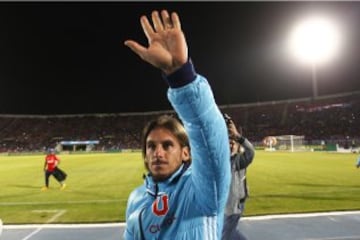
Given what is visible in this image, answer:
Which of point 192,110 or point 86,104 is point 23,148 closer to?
point 86,104

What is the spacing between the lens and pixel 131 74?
239 feet

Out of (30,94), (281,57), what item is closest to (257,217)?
(281,57)

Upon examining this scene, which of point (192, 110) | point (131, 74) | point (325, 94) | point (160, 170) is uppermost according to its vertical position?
point (131, 74)

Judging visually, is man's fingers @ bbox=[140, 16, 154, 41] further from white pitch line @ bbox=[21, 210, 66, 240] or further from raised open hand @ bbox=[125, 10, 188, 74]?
white pitch line @ bbox=[21, 210, 66, 240]

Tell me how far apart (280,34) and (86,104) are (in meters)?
42.4

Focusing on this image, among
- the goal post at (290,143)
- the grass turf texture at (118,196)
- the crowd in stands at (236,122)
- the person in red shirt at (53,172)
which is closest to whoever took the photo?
the grass turf texture at (118,196)

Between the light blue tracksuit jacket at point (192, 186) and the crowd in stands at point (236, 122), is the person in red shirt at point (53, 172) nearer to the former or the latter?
the light blue tracksuit jacket at point (192, 186)

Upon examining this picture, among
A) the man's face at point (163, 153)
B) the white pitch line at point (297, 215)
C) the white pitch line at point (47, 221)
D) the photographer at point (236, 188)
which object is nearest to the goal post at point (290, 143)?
the white pitch line at point (297, 215)

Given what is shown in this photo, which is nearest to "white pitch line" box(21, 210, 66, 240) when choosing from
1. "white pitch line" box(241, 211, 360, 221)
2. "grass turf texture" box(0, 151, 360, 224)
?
"grass turf texture" box(0, 151, 360, 224)

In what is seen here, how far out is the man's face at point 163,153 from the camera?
1857 mm

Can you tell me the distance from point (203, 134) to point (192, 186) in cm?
37

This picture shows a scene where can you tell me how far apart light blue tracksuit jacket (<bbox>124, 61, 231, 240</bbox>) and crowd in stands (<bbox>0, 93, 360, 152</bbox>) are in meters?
52.7

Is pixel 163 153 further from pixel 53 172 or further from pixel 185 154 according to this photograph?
pixel 53 172

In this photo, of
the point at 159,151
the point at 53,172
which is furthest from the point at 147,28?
the point at 53,172
